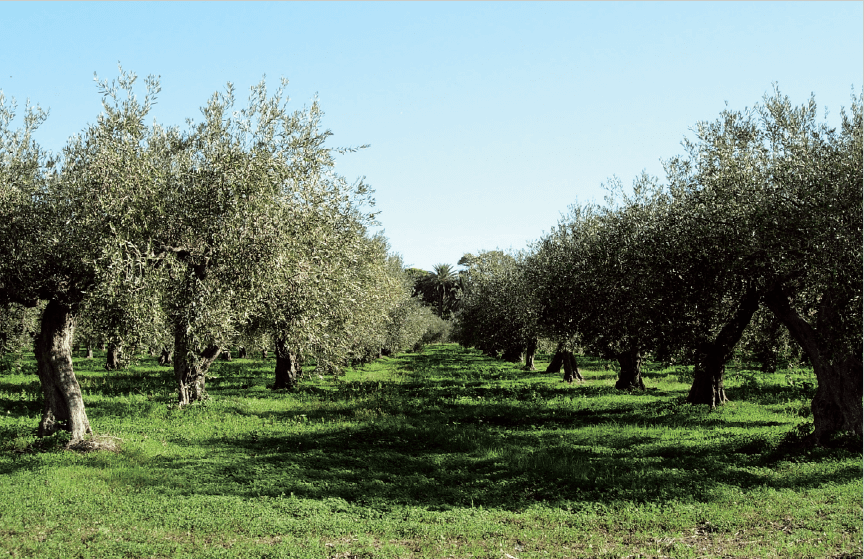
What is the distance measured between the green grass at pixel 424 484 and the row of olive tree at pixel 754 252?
9.45 feet

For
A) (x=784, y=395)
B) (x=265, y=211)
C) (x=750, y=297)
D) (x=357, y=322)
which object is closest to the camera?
(x=265, y=211)

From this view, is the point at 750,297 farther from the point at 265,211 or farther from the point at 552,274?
the point at 265,211

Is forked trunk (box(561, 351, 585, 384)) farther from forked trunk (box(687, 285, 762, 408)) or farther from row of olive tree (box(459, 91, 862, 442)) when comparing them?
row of olive tree (box(459, 91, 862, 442))

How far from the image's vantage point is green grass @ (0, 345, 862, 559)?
35.6ft

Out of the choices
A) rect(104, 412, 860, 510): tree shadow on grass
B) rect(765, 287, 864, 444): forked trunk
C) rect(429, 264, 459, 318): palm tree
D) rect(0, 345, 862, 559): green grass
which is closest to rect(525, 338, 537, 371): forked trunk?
rect(0, 345, 862, 559): green grass

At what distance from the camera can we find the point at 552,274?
97.5ft

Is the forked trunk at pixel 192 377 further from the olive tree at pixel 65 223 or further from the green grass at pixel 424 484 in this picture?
the olive tree at pixel 65 223

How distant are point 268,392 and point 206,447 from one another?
14.2 meters

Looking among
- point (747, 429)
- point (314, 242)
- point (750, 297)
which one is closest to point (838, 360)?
point (750, 297)

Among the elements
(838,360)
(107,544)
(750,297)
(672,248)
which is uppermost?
(672,248)

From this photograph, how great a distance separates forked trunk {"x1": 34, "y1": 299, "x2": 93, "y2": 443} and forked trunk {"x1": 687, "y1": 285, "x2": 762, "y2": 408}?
59.6ft

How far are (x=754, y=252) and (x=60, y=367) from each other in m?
18.0

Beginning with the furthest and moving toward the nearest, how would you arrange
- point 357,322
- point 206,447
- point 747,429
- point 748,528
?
1. point 357,322
2. point 747,429
3. point 206,447
4. point 748,528

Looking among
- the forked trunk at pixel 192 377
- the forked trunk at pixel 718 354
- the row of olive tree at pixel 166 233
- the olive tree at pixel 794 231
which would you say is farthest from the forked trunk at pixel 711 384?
the forked trunk at pixel 192 377
